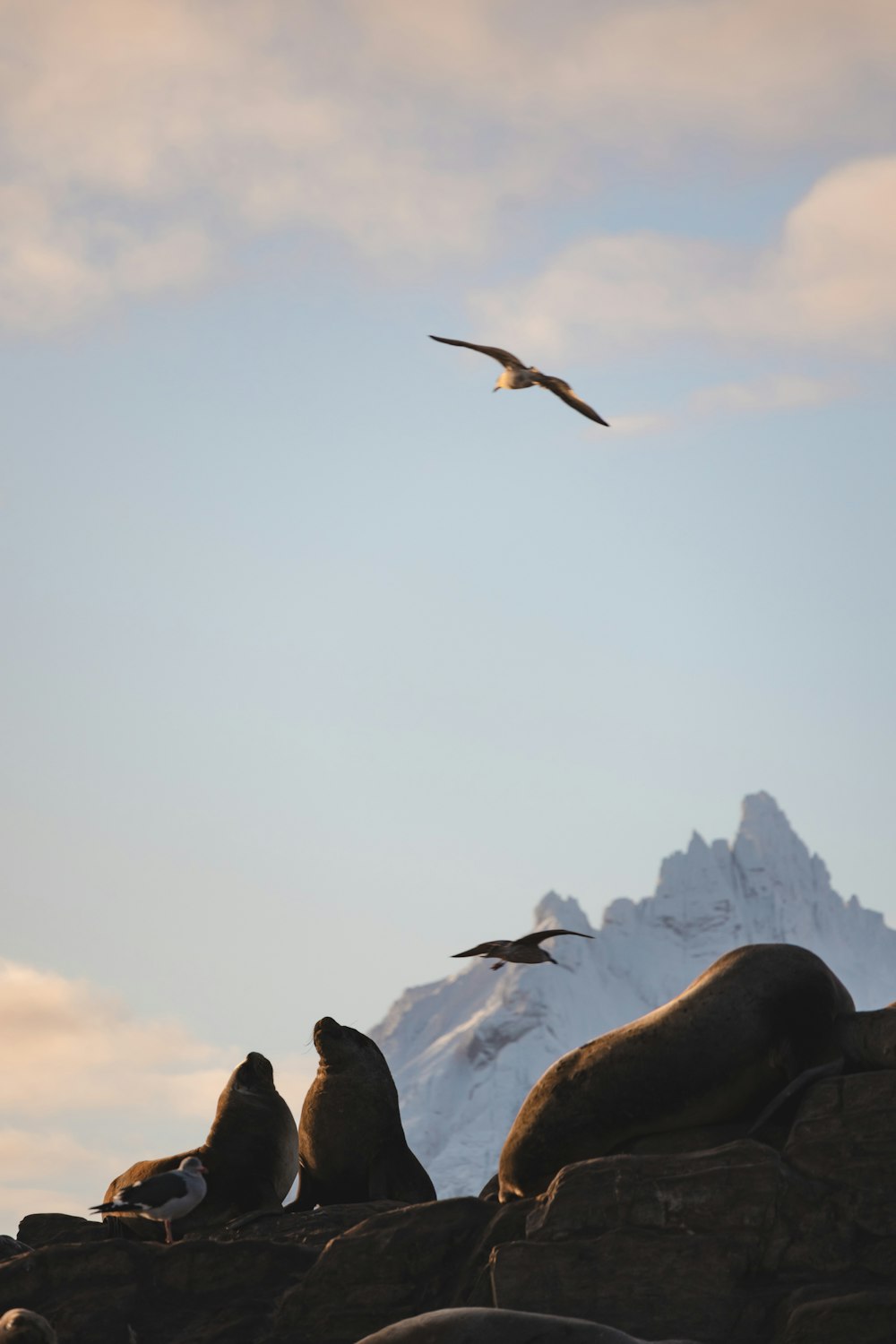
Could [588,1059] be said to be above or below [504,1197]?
above

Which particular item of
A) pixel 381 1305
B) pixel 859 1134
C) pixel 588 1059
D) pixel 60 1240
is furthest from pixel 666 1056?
pixel 60 1240

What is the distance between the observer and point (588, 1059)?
14.0m

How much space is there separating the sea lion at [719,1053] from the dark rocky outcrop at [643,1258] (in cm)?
55

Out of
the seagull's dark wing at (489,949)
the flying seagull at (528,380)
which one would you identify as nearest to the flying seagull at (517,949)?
the seagull's dark wing at (489,949)

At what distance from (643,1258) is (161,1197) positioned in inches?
188

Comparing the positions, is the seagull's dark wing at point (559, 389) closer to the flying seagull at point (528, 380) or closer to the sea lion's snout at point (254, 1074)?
the flying seagull at point (528, 380)

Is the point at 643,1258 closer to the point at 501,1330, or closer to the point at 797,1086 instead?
the point at 797,1086

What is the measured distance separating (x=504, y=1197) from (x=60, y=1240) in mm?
4866

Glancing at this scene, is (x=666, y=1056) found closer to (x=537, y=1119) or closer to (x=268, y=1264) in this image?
(x=537, y=1119)

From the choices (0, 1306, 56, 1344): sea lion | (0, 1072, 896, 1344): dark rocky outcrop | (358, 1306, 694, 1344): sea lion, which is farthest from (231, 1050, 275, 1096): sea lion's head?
(358, 1306, 694, 1344): sea lion

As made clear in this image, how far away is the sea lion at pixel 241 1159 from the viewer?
16547mm

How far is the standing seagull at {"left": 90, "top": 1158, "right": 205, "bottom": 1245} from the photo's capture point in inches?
591

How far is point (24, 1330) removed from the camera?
459 inches

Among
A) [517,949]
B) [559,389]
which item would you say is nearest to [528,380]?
[559,389]
